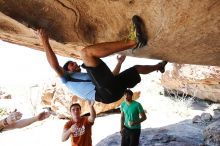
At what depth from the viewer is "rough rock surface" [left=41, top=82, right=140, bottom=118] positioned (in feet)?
39.3

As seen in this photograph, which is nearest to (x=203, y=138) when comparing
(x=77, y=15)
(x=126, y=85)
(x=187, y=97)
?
(x=126, y=85)

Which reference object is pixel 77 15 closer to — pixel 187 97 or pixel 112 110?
pixel 112 110

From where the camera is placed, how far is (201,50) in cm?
412

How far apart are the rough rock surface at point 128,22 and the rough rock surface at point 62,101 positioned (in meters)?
6.93

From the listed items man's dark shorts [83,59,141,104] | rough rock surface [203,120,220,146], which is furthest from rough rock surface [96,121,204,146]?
man's dark shorts [83,59,141,104]

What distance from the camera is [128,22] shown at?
14.1 ft

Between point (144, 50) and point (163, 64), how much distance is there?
15.0 inches

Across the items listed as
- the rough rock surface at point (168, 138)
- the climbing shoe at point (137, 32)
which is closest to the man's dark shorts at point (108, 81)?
the climbing shoe at point (137, 32)

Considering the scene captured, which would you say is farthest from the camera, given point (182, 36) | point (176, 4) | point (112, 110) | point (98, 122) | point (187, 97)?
point (187, 97)

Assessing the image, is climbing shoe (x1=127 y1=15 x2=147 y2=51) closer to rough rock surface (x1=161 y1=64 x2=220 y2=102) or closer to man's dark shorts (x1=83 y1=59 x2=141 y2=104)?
man's dark shorts (x1=83 y1=59 x2=141 y2=104)

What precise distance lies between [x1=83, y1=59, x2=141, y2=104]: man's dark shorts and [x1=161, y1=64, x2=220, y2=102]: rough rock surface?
6721 millimetres

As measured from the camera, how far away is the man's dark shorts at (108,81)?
12.4ft

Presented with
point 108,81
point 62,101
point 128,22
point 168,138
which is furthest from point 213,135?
point 62,101

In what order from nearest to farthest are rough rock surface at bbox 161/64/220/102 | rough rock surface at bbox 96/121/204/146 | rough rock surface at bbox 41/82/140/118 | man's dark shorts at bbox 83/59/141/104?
man's dark shorts at bbox 83/59/141/104
rough rock surface at bbox 96/121/204/146
rough rock surface at bbox 161/64/220/102
rough rock surface at bbox 41/82/140/118
